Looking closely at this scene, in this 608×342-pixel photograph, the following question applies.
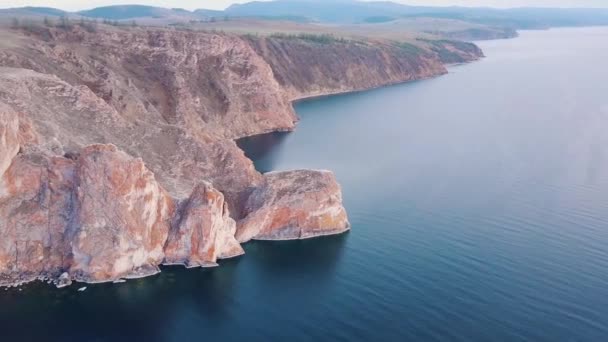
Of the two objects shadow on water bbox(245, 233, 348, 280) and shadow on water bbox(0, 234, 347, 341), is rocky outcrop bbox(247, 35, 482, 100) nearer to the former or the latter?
shadow on water bbox(245, 233, 348, 280)

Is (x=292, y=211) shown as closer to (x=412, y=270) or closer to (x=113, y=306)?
(x=412, y=270)

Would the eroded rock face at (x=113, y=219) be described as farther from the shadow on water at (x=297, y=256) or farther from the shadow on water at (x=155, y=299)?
the shadow on water at (x=297, y=256)

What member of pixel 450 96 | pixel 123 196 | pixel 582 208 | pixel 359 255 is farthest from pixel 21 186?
pixel 450 96

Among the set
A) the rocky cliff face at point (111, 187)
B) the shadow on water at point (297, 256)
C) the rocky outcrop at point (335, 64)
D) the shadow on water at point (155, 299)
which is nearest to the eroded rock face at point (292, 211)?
the rocky cliff face at point (111, 187)

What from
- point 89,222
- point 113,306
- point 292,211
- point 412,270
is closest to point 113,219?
point 89,222

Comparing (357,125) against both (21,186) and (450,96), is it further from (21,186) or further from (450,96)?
(21,186)

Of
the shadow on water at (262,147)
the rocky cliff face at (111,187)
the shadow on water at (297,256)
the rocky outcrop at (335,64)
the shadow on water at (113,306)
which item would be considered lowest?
the shadow on water at (113,306)
